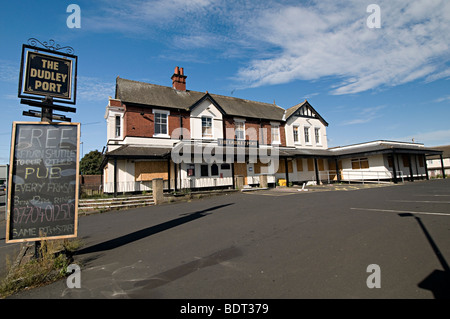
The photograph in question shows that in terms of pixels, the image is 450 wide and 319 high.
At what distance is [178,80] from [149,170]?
10323 millimetres

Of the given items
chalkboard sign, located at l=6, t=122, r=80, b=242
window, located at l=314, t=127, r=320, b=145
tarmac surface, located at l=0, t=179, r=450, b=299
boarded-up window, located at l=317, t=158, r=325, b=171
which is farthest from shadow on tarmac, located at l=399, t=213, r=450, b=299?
window, located at l=314, t=127, r=320, b=145

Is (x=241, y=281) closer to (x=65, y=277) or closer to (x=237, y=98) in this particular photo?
(x=65, y=277)

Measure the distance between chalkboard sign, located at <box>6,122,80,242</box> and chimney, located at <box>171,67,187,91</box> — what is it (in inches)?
725

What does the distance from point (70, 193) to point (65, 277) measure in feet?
5.66

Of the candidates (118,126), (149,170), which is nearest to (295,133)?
(149,170)

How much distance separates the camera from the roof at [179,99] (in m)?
18.3

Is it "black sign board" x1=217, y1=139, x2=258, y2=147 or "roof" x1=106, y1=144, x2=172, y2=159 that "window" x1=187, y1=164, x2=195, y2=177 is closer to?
"roof" x1=106, y1=144, x2=172, y2=159

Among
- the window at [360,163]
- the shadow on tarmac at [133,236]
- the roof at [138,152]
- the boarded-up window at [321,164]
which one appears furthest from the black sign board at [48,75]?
the window at [360,163]

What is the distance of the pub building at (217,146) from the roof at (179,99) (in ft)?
0.27

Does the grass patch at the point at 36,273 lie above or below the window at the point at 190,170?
below

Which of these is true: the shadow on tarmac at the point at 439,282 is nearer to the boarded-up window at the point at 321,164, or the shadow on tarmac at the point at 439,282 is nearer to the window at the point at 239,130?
the window at the point at 239,130

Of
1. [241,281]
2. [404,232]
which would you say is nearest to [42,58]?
[241,281]

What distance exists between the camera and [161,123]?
734 inches

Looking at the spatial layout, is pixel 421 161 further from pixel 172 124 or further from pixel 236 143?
pixel 172 124
